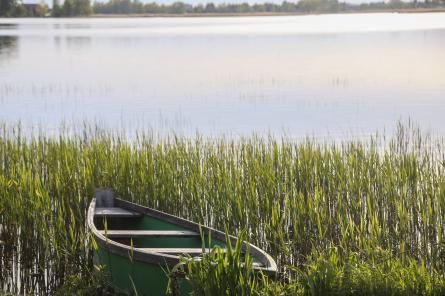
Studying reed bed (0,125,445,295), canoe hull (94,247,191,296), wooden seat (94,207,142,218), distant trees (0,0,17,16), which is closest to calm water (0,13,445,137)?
reed bed (0,125,445,295)

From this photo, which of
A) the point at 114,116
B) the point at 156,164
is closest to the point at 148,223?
the point at 156,164

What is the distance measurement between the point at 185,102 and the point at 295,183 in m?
15.4

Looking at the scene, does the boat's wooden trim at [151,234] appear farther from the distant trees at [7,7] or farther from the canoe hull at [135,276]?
the distant trees at [7,7]

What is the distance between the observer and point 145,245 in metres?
7.68

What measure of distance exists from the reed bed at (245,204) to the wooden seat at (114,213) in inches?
10.6

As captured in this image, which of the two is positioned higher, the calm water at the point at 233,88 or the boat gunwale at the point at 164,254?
the boat gunwale at the point at 164,254

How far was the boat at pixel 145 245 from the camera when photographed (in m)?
6.37

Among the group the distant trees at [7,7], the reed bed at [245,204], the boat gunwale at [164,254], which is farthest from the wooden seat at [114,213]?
the distant trees at [7,7]

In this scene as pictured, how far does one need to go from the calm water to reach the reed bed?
8.80ft

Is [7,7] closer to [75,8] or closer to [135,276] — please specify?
[75,8]

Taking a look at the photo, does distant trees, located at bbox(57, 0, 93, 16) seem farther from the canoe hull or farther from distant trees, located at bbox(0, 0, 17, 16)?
the canoe hull

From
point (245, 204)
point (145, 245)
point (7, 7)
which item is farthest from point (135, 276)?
point (7, 7)

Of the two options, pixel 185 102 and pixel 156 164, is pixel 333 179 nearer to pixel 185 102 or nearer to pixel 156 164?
pixel 156 164

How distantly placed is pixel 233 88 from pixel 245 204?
18.7 m
